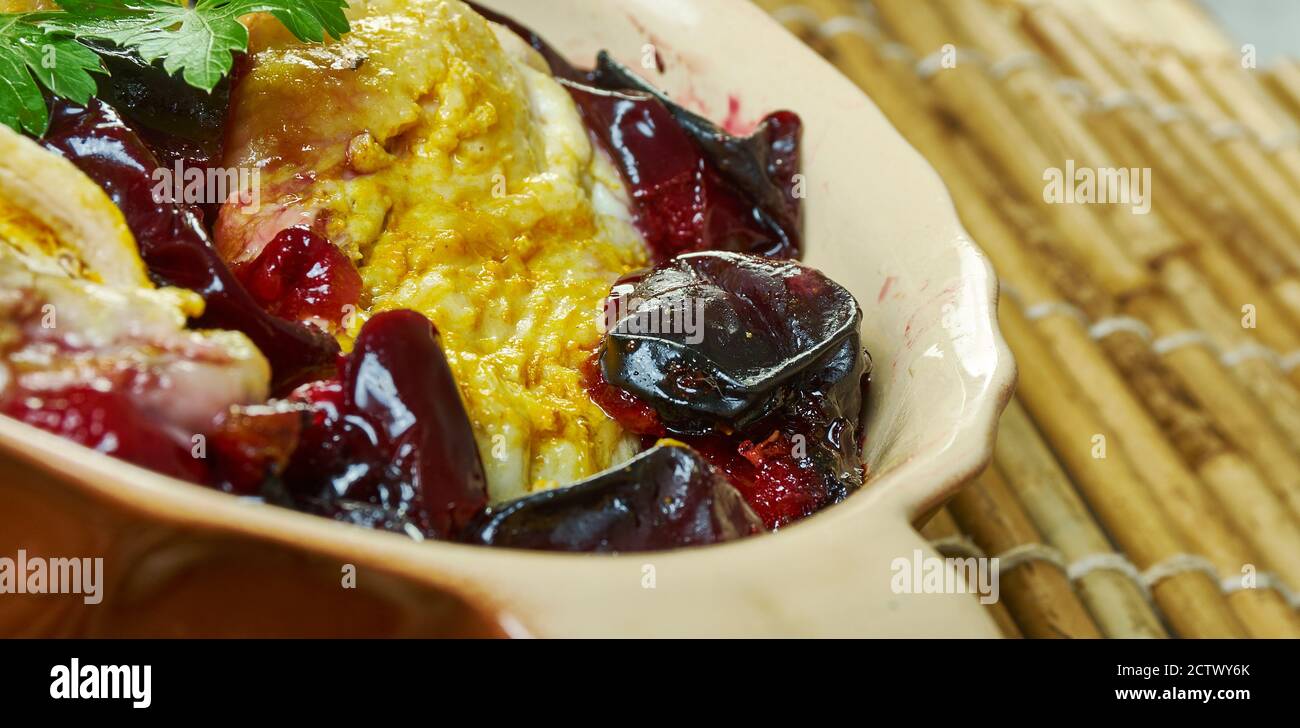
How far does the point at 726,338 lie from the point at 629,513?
0.44 metres

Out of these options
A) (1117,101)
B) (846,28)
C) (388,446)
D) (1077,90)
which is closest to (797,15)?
(846,28)

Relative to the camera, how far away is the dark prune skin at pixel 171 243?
1.56 metres

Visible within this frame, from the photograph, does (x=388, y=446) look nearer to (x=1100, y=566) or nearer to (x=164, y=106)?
(x=164, y=106)

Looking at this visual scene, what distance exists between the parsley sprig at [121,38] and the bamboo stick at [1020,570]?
156cm

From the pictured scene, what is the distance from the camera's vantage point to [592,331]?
1.92 m

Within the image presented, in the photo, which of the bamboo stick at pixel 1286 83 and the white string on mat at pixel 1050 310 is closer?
the white string on mat at pixel 1050 310

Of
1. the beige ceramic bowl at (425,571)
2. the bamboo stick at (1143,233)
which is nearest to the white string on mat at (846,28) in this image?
the bamboo stick at (1143,233)

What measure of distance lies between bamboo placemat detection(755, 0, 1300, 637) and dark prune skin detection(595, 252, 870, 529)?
50cm

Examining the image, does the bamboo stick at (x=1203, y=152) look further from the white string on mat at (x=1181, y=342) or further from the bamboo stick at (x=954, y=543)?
the bamboo stick at (x=954, y=543)

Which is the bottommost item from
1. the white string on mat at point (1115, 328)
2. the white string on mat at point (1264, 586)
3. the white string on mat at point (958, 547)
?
the white string on mat at point (1264, 586)

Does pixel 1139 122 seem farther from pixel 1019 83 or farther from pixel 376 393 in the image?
pixel 376 393
